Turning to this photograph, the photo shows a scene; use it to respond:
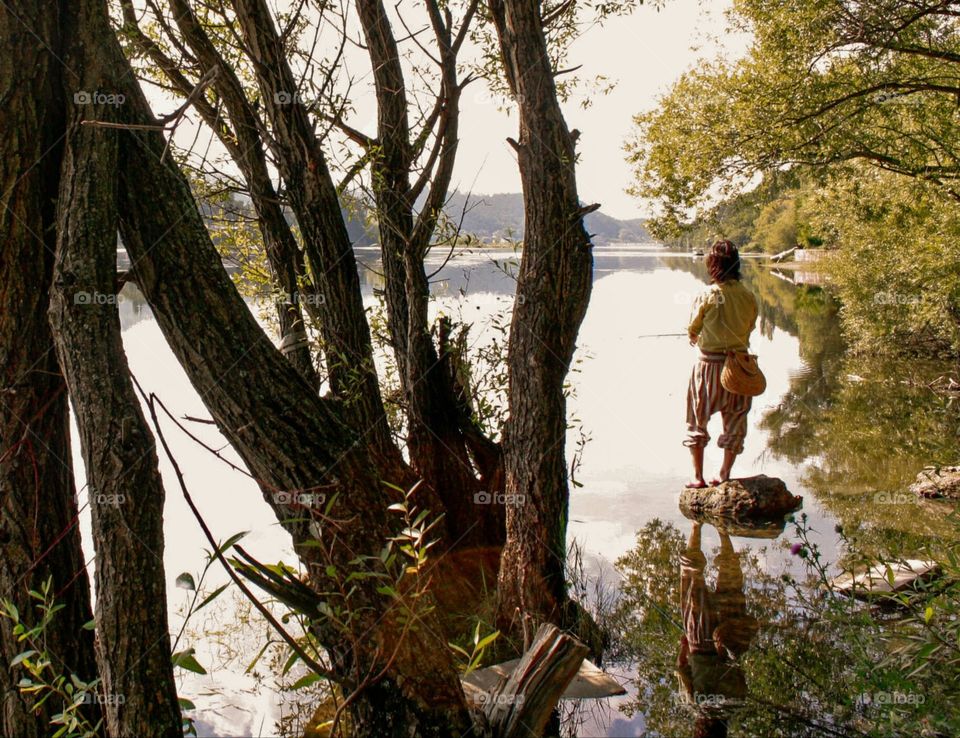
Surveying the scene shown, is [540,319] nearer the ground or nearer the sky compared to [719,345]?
nearer the sky

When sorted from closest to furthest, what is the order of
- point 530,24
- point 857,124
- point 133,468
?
point 133,468, point 530,24, point 857,124

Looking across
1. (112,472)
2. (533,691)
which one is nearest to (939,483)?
(533,691)

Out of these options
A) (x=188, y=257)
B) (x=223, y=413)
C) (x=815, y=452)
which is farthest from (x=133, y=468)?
(x=815, y=452)

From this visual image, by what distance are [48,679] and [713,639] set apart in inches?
172

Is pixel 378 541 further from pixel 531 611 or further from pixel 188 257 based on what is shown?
pixel 531 611

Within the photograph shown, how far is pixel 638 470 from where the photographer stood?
11195 mm

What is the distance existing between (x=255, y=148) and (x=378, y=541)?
4.62 meters

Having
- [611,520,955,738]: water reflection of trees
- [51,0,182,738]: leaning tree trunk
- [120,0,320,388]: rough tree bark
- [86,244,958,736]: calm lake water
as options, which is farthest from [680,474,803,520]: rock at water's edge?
[51,0,182,738]: leaning tree trunk

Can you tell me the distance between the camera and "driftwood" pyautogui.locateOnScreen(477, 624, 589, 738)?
2934 millimetres

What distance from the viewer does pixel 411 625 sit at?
288 cm

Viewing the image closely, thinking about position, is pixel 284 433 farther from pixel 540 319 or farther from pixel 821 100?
pixel 821 100

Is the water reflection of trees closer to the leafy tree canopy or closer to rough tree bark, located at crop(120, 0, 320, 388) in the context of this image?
rough tree bark, located at crop(120, 0, 320, 388)

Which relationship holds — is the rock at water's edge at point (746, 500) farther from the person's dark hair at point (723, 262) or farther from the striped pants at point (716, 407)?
the person's dark hair at point (723, 262)

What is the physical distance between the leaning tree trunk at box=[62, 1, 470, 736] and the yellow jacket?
258 inches
